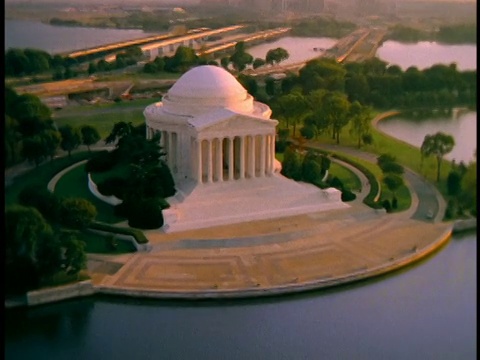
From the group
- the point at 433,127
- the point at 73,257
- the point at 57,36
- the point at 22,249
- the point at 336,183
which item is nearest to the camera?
the point at 22,249

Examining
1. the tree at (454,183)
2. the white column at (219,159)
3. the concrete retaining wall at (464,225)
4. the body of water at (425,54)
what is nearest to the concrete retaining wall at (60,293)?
the white column at (219,159)

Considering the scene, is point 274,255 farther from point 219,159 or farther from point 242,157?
point 242,157

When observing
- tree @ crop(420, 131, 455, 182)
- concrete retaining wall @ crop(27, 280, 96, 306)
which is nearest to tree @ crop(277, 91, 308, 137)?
tree @ crop(420, 131, 455, 182)

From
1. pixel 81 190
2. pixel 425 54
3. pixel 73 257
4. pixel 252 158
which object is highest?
pixel 425 54

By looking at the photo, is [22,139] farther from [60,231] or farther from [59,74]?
[59,74]

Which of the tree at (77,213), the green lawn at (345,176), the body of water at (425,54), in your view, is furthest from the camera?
the body of water at (425,54)

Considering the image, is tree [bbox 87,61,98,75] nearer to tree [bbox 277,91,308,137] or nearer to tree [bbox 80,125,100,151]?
tree [bbox 80,125,100,151]

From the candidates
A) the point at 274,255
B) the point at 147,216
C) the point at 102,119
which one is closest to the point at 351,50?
the point at 102,119

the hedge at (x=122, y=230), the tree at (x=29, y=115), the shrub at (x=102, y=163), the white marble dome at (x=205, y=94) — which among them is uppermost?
the white marble dome at (x=205, y=94)

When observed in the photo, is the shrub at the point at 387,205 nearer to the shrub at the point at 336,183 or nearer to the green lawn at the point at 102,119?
the shrub at the point at 336,183
